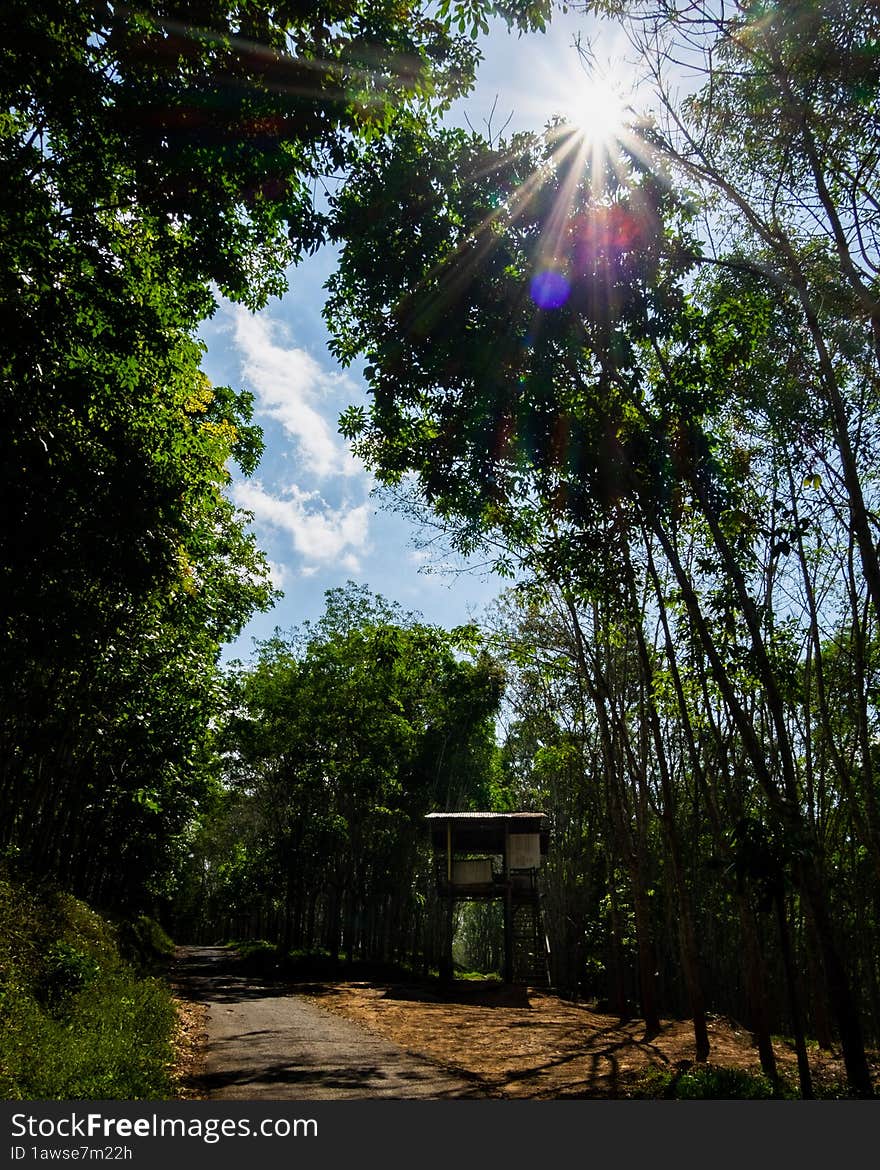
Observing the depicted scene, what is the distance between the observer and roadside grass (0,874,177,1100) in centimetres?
641

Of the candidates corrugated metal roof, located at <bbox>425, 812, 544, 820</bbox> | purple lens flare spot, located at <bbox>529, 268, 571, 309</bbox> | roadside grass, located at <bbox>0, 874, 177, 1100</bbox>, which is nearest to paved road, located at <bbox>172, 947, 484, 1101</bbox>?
roadside grass, located at <bbox>0, 874, 177, 1100</bbox>

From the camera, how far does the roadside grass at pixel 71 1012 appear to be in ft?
21.0

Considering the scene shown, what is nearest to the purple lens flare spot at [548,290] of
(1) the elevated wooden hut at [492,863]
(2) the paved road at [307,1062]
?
(2) the paved road at [307,1062]

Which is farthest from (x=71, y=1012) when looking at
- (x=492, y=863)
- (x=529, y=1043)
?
(x=492, y=863)

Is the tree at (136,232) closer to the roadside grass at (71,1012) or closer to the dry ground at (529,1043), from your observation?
the roadside grass at (71,1012)

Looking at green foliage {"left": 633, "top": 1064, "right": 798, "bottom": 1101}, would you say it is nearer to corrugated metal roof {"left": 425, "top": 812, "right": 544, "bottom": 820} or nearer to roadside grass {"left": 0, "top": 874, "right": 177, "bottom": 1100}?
roadside grass {"left": 0, "top": 874, "right": 177, "bottom": 1100}

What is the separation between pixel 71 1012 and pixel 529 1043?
22.9ft

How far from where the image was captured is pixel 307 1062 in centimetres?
871

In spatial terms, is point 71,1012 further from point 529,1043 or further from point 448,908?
point 448,908

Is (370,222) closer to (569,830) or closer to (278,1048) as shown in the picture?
(278,1048)

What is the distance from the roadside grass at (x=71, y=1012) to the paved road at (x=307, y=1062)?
2.60 ft

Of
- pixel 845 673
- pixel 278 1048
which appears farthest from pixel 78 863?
pixel 845 673

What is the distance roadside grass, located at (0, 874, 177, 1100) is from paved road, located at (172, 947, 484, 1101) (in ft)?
2.60

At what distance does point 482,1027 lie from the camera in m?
13.3
